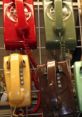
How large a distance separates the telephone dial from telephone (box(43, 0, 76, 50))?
11 cm

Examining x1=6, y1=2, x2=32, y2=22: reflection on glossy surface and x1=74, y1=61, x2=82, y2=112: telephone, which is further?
x1=6, y1=2, x2=32, y2=22: reflection on glossy surface

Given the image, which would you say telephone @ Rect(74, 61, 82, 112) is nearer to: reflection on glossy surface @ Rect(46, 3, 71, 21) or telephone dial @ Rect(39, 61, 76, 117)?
telephone dial @ Rect(39, 61, 76, 117)

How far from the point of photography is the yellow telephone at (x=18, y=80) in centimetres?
102

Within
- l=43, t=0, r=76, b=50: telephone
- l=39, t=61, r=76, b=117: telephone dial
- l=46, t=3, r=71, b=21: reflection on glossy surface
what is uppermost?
l=46, t=3, r=71, b=21: reflection on glossy surface

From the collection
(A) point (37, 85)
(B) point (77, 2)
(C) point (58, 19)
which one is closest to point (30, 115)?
(A) point (37, 85)

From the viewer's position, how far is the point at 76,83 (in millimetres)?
1068

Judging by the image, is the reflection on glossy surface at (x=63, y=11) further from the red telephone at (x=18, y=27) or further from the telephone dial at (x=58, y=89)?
the telephone dial at (x=58, y=89)

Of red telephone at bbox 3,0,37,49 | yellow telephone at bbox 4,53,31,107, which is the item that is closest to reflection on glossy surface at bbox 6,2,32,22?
red telephone at bbox 3,0,37,49

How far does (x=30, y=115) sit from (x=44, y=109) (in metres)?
0.20

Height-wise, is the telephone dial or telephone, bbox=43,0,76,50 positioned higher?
telephone, bbox=43,0,76,50

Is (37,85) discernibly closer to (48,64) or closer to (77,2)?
(48,64)

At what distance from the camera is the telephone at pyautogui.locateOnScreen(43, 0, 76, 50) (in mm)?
1137

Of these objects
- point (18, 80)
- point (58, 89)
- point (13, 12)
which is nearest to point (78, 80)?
point (58, 89)

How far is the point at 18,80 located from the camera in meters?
1.03
